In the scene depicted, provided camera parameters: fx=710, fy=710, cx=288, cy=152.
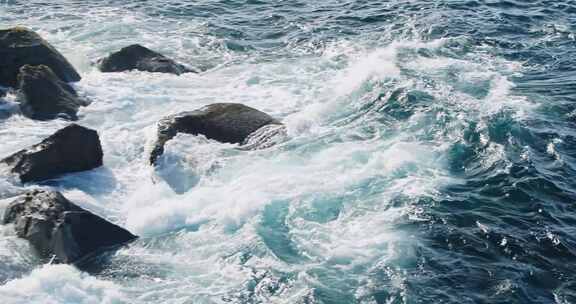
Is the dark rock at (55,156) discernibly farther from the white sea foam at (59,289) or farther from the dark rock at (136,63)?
the dark rock at (136,63)

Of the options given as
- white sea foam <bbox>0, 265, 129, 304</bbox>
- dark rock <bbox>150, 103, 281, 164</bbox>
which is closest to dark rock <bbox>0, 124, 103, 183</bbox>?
dark rock <bbox>150, 103, 281, 164</bbox>

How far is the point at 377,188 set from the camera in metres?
14.5

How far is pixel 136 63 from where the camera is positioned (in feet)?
70.6

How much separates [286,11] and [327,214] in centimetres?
1521

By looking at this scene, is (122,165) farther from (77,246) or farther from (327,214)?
(327,214)

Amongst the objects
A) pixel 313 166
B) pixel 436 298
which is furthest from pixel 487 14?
pixel 436 298

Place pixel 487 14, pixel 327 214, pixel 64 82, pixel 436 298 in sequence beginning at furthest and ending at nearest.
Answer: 1. pixel 487 14
2. pixel 64 82
3. pixel 327 214
4. pixel 436 298

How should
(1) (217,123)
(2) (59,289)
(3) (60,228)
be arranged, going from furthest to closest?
(1) (217,123), (3) (60,228), (2) (59,289)

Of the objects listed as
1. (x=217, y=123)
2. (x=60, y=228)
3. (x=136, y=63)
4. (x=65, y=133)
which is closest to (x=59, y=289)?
(x=60, y=228)

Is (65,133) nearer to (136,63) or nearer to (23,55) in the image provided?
(23,55)

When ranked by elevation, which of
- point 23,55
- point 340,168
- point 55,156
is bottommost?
point 340,168

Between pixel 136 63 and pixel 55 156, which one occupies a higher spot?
pixel 55 156

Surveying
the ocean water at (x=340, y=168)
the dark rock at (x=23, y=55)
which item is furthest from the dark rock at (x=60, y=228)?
the dark rock at (x=23, y=55)

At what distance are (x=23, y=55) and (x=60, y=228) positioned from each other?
9.33m
